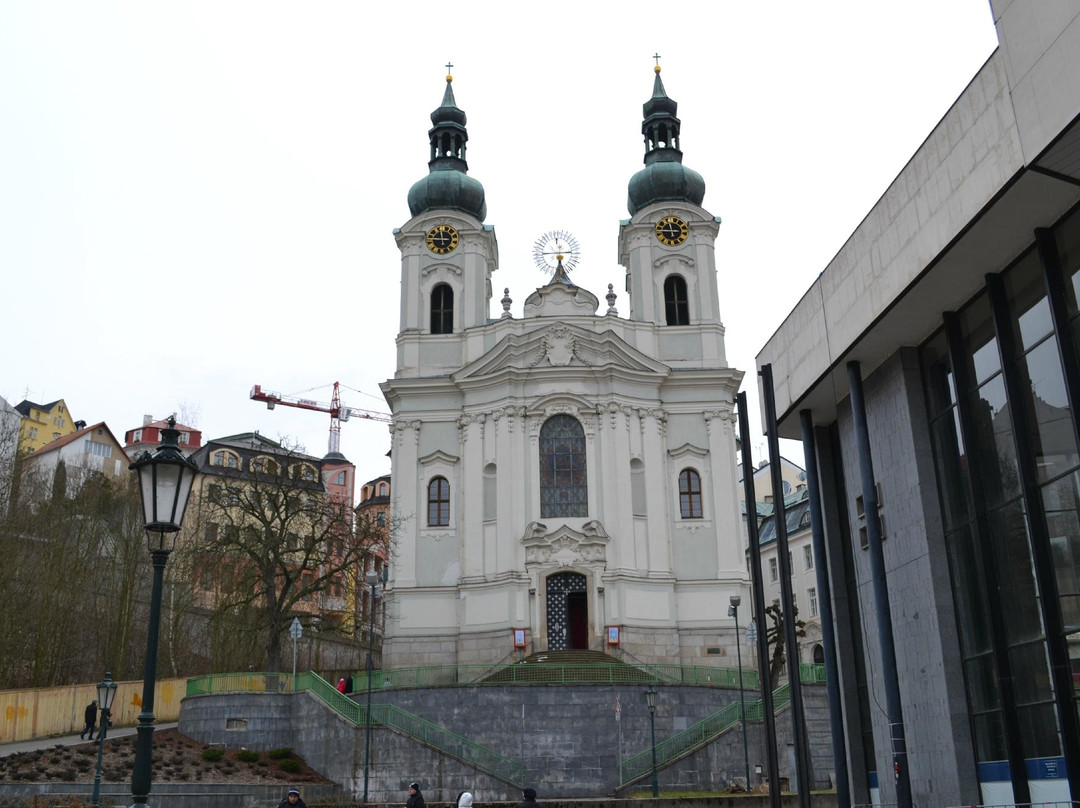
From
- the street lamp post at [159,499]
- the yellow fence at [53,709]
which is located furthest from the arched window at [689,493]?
the street lamp post at [159,499]

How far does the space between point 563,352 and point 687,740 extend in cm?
1816

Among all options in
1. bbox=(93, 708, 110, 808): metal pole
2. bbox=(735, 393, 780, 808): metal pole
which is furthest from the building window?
bbox=(735, 393, 780, 808): metal pole

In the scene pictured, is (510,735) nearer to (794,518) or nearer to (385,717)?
(385,717)

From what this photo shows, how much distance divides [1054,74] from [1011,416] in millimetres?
4507

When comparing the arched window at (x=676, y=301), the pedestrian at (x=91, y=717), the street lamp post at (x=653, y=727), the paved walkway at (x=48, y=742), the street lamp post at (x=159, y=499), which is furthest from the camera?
the arched window at (x=676, y=301)

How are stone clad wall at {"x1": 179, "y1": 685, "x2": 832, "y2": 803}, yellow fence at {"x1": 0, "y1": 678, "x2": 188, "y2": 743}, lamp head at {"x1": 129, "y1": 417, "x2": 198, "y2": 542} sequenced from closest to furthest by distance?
lamp head at {"x1": 129, "y1": 417, "x2": 198, "y2": 542}
stone clad wall at {"x1": 179, "y1": 685, "x2": 832, "y2": 803}
yellow fence at {"x1": 0, "y1": 678, "x2": 188, "y2": 743}

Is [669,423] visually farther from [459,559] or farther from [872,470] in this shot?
[872,470]

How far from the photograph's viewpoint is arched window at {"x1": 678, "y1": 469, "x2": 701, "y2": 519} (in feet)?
148

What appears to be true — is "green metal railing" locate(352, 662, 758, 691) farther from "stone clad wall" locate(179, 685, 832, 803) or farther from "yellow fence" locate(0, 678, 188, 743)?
"yellow fence" locate(0, 678, 188, 743)

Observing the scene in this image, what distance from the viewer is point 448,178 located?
50.4 meters

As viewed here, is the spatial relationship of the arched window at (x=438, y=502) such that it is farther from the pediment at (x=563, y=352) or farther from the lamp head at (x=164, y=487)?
the lamp head at (x=164, y=487)

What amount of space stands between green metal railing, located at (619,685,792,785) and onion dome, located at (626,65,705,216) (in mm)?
24357

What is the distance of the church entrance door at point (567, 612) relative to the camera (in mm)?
42438

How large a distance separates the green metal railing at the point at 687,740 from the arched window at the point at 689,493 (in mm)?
13143
